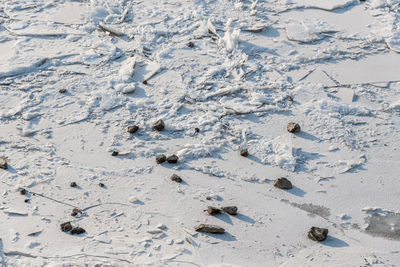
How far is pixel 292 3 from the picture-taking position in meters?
4.21

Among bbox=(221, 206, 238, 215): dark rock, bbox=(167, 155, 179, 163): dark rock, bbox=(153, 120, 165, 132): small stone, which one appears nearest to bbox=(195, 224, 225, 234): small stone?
bbox=(221, 206, 238, 215): dark rock

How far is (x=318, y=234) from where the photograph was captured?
2.53 m

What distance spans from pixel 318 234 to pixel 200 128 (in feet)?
3.24

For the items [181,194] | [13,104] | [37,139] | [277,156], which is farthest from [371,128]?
[13,104]

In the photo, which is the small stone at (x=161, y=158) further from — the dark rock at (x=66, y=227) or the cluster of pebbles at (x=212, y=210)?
the dark rock at (x=66, y=227)

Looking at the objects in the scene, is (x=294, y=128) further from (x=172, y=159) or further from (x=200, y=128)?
(x=172, y=159)

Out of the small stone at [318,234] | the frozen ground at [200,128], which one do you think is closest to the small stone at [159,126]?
the frozen ground at [200,128]

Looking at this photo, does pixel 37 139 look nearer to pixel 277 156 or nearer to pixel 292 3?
pixel 277 156

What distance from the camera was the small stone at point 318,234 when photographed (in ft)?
8.27

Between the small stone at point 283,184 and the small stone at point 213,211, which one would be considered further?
the small stone at point 283,184

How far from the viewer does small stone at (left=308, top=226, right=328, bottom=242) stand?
2.52 meters

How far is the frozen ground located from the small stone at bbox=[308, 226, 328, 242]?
3cm

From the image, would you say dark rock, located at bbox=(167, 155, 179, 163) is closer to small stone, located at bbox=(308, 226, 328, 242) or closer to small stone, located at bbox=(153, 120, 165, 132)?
small stone, located at bbox=(153, 120, 165, 132)

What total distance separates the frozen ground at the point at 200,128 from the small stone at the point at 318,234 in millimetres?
29
